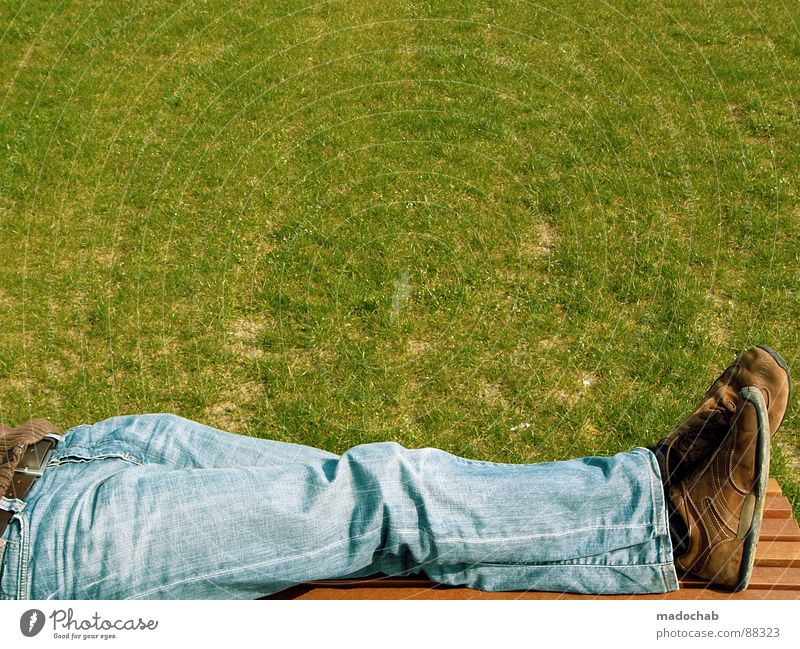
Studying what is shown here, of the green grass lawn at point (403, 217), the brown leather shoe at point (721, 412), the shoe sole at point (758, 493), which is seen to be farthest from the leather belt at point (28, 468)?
the shoe sole at point (758, 493)

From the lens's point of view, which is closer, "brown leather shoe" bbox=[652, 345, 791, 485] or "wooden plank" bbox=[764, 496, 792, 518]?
"brown leather shoe" bbox=[652, 345, 791, 485]

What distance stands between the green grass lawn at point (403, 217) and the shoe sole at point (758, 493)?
107cm

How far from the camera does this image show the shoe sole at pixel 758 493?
89.7 inches

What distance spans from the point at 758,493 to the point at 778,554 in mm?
274

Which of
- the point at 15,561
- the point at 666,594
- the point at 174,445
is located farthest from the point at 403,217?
the point at 15,561

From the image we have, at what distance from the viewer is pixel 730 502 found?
2.34 metres

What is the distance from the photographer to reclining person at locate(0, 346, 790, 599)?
2191 mm

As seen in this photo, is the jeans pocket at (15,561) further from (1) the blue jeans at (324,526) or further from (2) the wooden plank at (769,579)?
(2) the wooden plank at (769,579)

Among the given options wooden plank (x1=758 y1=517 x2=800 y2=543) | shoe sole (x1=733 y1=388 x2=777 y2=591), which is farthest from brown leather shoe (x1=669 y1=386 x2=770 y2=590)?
wooden plank (x1=758 y1=517 x2=800 y2=543)

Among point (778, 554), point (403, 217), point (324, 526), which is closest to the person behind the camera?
point (324, 526)

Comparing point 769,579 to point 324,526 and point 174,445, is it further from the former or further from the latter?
point 174,445

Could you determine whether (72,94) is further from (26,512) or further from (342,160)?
(26,512)

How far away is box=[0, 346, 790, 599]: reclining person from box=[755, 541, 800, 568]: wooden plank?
170 mm

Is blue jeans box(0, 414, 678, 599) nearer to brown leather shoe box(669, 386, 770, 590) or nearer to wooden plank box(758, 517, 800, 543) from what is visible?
brown leather shoe box(669, 386, 770, 590)
